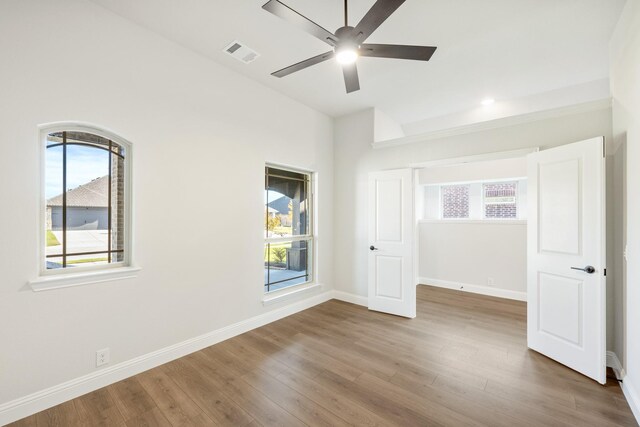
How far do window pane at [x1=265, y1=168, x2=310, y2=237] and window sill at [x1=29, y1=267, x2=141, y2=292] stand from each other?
1.72 meters

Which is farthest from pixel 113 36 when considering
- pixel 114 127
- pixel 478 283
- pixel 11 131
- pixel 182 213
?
pixel 478 283

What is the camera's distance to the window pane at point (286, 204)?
3906 millimetres

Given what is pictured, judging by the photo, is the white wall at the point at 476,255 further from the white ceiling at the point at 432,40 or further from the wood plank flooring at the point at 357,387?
the white ceiling at the point at 432,40

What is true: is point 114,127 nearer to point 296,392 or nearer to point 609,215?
point 296,392

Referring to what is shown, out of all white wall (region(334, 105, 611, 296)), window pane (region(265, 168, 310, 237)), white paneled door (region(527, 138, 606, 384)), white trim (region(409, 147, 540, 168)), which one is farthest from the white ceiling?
window pane (region(265, 168, 310, 237))

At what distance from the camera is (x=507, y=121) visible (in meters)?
3.32

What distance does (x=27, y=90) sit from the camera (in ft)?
6.56

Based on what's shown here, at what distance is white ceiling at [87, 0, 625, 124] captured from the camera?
2348 mm

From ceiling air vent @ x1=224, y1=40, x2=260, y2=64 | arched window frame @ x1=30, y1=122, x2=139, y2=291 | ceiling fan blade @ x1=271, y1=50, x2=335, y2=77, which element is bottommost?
arched window frame @ x1=30, y1=122, x2=139, y2=291

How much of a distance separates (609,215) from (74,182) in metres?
4.80

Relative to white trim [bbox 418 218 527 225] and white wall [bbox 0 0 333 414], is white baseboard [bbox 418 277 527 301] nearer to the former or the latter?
white trim [bbox 418 218 527 225]

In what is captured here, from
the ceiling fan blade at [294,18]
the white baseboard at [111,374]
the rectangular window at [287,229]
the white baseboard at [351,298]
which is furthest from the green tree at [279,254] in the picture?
the ceiling fan blade at [294,18]

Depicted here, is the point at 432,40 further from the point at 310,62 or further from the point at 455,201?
the point at 455,201

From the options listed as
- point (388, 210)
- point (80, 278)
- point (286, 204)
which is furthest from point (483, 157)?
point (80, 278)
